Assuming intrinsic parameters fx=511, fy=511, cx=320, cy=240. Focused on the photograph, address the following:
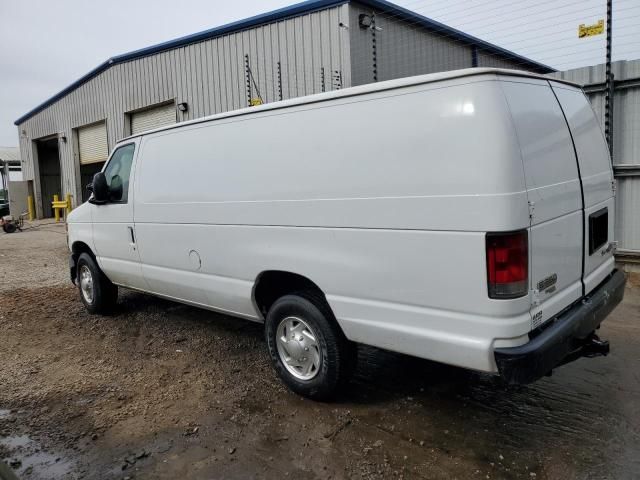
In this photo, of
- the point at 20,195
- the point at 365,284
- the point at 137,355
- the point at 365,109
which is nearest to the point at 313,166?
the point at 365,109

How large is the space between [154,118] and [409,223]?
13.7 m

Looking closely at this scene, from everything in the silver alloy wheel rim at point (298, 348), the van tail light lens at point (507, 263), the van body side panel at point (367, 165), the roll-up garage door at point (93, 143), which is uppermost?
the roll-up garage door at point (93, 143)

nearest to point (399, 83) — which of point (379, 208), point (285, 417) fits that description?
point (379, 208)

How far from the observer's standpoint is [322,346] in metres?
3.54

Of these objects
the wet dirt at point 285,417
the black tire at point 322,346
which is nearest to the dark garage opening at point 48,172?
the wet dirt at point 285,417

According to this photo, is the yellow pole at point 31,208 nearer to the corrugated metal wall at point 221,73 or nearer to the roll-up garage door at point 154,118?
the corrugated metal wall at point 221,73

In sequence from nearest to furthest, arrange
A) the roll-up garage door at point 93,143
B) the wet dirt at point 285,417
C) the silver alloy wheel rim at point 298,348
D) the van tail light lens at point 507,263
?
the van tail light lens at point 507,263
the wet dirt at point 285,417
the silver alloy wheel rim at point 298,348
the roll-up garage door at point 93,143

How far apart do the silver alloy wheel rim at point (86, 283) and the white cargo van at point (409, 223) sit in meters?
2.30

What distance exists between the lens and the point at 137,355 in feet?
16.2

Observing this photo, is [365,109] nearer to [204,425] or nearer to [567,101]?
[567,101]

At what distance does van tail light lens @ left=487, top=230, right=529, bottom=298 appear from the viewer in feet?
8.59

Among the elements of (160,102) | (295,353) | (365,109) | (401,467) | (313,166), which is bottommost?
(401,467)

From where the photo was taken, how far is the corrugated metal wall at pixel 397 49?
9.51 metres

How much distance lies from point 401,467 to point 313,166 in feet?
6.32
